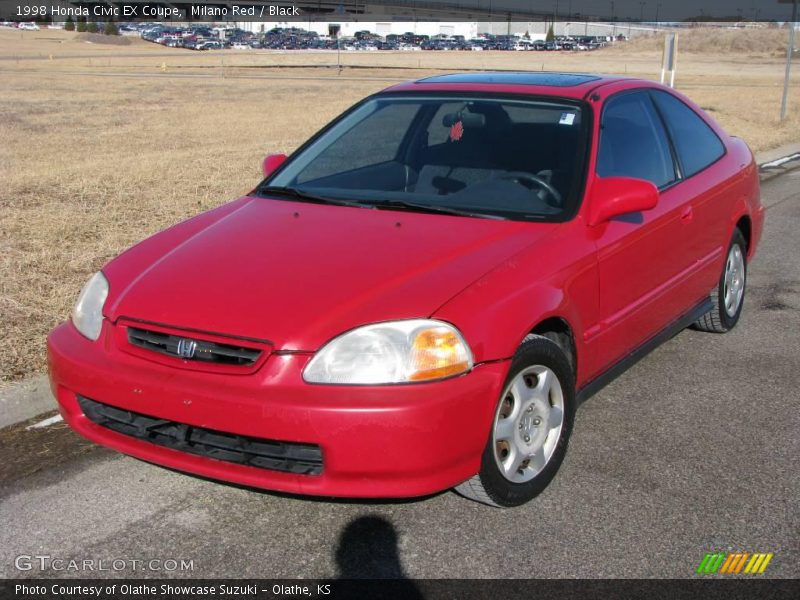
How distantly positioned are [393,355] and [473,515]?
2.61ft

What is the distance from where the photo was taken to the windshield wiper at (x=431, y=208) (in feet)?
13.0

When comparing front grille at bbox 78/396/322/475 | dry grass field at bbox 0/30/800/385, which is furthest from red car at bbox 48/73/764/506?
dry grass field at bbox 0/30/800/385

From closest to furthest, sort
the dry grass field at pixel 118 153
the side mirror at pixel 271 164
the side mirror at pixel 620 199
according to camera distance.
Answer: the side mirror at pixel 620 199 < the side mirror at pixel 271 164 < the dry grass field at pixel 118 153

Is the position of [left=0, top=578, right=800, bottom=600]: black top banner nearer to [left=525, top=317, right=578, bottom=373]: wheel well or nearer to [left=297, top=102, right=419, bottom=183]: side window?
[left=525, top=317, right=578, bottom=373]: wheel well

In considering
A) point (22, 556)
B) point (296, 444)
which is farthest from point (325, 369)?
point (22, 556)

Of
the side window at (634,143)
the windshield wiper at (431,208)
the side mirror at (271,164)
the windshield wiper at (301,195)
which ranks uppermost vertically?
the side window at (634,143)

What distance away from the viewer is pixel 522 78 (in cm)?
484

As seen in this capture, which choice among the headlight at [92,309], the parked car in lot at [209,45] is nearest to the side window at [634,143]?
the headlight at [92,309]

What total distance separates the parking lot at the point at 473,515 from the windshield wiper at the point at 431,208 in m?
1.08

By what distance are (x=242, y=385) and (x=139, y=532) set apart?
0.75 meters

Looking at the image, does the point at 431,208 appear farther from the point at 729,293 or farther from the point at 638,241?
the point at 729,293

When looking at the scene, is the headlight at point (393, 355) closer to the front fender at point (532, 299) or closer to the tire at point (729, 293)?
the front fender at point (532, 299)

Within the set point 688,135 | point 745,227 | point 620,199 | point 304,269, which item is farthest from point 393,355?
point 745,227

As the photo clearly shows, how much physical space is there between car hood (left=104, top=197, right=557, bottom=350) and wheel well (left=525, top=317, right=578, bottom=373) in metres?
0.31
